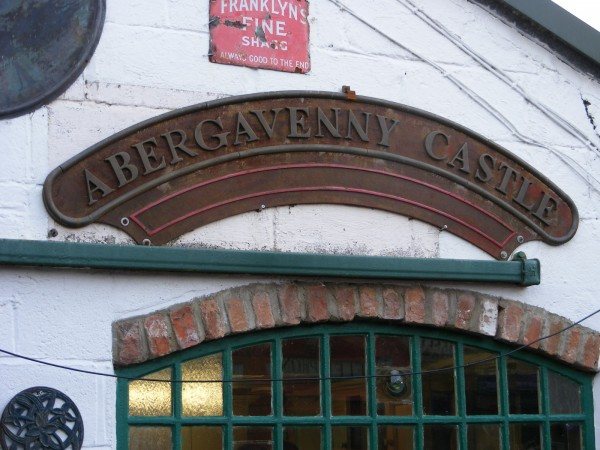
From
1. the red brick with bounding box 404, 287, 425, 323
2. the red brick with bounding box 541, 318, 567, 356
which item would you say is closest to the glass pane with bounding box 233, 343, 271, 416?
the red brick with bounding box 404, 287, 425, 323

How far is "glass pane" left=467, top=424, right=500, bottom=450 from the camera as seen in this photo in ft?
20.6

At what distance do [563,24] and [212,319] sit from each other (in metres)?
2.95

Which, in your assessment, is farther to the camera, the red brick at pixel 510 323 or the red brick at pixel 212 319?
the red brick at pixel 510 323

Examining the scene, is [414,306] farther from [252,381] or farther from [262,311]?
[252,381]

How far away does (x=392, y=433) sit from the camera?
612 centimetres

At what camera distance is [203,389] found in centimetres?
579

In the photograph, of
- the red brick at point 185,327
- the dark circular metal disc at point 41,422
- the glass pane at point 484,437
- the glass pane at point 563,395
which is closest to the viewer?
the dark circular metal disc at point 41,422

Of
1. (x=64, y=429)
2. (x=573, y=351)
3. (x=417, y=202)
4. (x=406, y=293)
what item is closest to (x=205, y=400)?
(x=64, y=429)

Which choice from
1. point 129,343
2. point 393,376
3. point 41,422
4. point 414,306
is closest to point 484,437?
point 393,376

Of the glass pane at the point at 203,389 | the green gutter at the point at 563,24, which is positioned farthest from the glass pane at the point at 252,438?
the green gutter at the point at 563,24

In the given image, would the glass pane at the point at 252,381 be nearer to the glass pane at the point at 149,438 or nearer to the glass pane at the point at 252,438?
the glass pane at the point at 252,438

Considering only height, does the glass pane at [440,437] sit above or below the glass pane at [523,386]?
below

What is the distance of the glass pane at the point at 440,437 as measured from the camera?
20.3 ft

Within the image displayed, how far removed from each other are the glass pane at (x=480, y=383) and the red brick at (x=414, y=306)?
0.40 m
